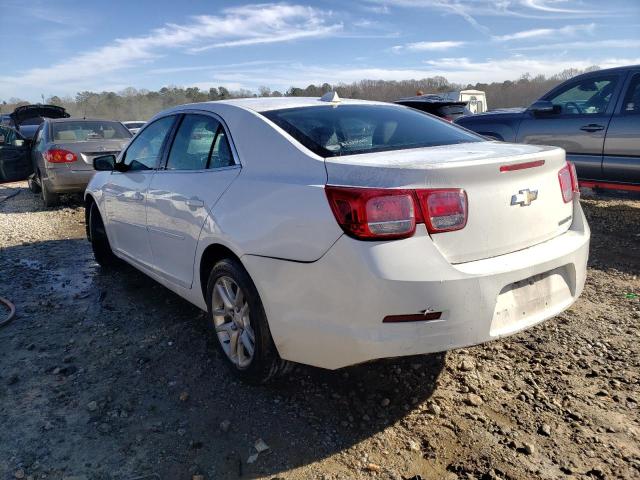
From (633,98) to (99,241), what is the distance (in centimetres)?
624

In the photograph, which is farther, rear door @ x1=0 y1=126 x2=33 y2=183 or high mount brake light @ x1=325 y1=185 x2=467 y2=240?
rear door @ x1=0 y1=126 x2=33 y2=183

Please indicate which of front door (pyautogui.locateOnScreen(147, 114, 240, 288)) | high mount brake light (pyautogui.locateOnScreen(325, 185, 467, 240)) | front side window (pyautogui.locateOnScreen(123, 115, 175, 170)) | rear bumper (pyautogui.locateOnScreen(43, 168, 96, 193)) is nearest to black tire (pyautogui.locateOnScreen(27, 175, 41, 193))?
rear bumper (pyautogui.locateOnScreen(43, 168, 96, 193))

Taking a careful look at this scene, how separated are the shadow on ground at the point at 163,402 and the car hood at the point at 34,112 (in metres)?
12.9

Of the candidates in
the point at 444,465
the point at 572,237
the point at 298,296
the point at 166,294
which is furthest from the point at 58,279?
the point at 572,237

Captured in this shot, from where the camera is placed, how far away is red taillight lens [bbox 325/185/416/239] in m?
2.15

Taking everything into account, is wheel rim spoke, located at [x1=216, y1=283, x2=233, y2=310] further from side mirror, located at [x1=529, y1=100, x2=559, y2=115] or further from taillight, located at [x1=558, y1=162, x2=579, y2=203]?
side mirror, located at [x1=529, y1=100, x2=559, y2=115]

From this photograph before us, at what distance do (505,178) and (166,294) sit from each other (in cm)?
317

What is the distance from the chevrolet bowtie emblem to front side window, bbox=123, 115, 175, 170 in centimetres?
254

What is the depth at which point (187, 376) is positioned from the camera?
3100 millimetres

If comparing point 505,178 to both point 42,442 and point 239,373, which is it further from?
point 42,442

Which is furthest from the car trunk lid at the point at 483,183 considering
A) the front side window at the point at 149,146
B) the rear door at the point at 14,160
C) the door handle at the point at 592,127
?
the rear door at the point at 14,160

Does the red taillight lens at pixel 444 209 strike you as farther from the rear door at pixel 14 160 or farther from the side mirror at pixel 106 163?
the rear door at pixel 14 160

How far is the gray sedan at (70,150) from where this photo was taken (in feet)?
27.4

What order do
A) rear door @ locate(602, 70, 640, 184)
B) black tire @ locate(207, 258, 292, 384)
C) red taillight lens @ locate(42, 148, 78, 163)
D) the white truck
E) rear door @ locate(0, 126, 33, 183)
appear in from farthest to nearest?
the white truck → rear door @ locate(0, 126, 33, 183) → red taillight lens @ locate(42, 148, 78, 163) → rear door @ locate(602, 70, 640, 184) → black tire @ locate(207, 258, 292, 384)
